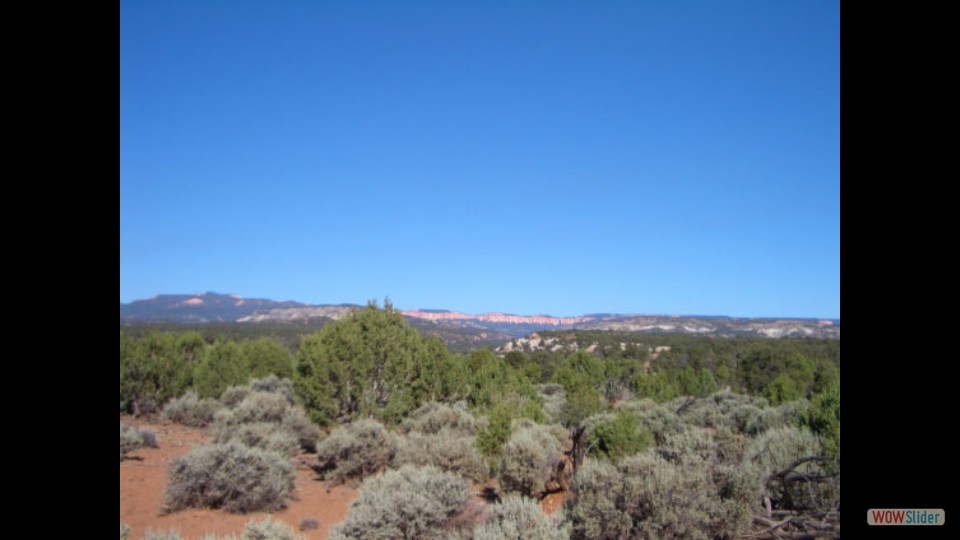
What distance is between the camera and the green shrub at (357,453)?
36.8ft

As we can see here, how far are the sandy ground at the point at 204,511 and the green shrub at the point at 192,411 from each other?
611 cm

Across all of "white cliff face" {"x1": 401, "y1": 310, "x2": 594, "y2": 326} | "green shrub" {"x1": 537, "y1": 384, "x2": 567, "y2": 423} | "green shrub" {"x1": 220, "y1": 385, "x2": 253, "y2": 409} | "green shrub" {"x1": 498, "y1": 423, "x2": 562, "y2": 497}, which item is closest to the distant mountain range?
"white cliff face" {"x1": 401, "y1": 310, "x2": 594, "y2": 326}

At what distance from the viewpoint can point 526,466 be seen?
9.16m

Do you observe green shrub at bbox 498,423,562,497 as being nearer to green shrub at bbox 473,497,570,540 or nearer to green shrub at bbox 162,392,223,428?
green shrub at bbox 473,497,570,540

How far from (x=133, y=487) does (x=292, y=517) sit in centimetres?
A: 398

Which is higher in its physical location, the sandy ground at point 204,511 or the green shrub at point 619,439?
the green shrub at point 619,439

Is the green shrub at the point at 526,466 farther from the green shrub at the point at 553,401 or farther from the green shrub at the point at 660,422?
the green shrub at the point at 553,401

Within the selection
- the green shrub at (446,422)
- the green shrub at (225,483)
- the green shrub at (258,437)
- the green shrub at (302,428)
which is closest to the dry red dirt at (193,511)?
the green shrub at (225,483)

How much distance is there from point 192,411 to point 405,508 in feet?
55.8

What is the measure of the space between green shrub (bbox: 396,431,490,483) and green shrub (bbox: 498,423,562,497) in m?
1.27

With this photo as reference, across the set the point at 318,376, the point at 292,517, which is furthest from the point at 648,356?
the point at 292,517
